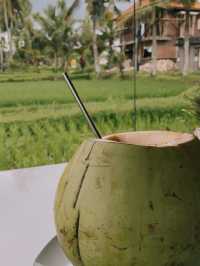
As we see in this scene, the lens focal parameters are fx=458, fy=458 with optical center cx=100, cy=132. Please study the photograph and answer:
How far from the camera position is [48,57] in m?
2.53

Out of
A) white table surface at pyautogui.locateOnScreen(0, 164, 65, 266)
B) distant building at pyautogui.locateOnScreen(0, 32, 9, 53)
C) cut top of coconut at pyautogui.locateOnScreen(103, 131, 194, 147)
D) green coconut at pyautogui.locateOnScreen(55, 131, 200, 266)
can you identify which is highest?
distant building at pyautogui.locateOnScreen(0, 32, 9, 53)

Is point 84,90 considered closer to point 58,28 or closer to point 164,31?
point 58,28

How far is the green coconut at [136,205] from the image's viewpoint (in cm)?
33

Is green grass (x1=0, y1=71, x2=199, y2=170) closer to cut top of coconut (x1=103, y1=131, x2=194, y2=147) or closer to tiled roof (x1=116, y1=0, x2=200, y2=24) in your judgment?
tiled roof (x1=116, y1=0, x2=200, y2=24)

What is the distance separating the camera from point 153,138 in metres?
0.38

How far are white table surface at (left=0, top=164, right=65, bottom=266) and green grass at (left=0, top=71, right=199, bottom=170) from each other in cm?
172

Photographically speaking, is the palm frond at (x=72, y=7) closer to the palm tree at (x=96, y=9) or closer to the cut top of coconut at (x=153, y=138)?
the palm tree at (x=96, y=9)

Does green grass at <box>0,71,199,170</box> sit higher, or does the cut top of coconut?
the cut top of coconut

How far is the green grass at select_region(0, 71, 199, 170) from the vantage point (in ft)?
8.57

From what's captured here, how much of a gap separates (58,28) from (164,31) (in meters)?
0.67

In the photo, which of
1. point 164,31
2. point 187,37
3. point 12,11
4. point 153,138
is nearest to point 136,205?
point 153,138

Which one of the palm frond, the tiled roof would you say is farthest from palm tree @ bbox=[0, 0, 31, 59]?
the tiled roof

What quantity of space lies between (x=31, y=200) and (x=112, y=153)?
35 centimetres

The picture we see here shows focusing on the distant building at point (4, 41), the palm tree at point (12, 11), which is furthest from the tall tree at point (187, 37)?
the distant building at point (4, 41)
